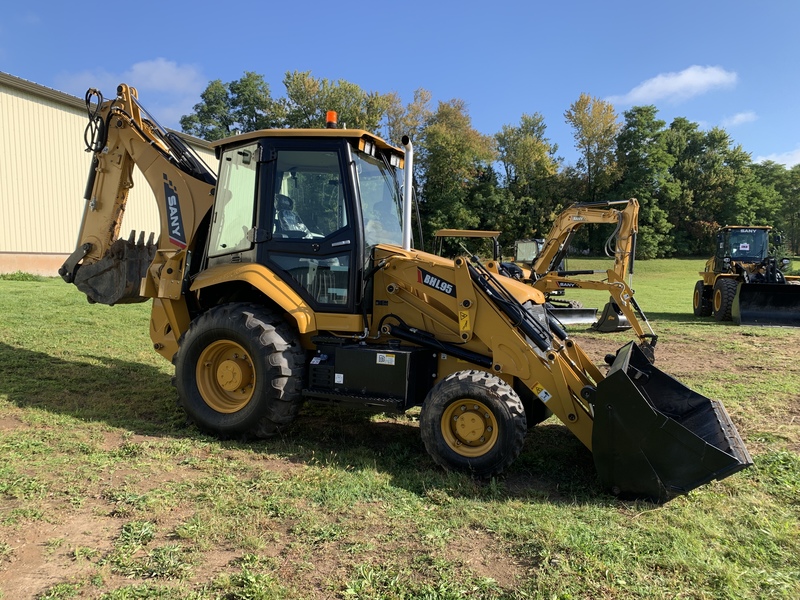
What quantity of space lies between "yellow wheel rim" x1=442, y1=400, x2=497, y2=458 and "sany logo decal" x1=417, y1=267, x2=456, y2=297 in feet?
3.43

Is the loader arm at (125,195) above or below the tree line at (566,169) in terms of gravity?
below

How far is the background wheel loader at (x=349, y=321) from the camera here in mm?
4395

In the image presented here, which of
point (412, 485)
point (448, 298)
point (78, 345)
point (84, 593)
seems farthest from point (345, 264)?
point (78, 345)

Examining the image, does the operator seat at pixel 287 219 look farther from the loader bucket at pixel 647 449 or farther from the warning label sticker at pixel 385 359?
the loader bucket at pixel 647 449

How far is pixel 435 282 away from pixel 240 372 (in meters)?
2.01

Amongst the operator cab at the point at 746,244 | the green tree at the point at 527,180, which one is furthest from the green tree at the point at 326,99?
the operator cab at the point at 746,244

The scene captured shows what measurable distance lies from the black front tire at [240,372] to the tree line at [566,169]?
125ft

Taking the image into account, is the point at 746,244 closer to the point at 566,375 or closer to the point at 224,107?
the point at 566,375

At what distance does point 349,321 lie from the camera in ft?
16.7

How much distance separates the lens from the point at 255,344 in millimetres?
4949

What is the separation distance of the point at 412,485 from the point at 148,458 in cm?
218

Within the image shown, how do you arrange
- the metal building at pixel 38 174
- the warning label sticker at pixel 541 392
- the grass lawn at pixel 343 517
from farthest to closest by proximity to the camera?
the metal building at pixel 38 174, the warning label sticker at pixel 541 392, the grass lawn at pixel 343 517

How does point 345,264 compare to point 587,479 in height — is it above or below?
above

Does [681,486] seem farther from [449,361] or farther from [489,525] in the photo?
[449,361]
